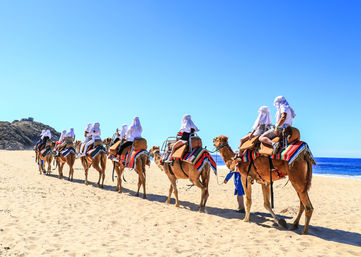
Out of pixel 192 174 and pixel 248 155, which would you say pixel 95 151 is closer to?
pixel 192 174

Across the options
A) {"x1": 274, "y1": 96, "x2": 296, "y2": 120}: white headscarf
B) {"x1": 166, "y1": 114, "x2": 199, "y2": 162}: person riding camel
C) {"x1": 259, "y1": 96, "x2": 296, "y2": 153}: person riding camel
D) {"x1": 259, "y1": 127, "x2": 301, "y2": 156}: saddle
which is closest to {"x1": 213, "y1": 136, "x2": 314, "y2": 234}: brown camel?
{"x1": 259, "y1": 127, "x2": 301, "y2": 156}: saddle

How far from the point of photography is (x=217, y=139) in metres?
9.09

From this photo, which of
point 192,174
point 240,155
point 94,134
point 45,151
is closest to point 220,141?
point 240,155

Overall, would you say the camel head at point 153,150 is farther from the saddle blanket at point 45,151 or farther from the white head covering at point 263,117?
the saddle blanket at point 45,151

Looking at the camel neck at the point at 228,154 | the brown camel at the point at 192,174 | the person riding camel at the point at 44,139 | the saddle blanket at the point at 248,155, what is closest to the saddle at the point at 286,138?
the saddle blanket at the point at 248,155

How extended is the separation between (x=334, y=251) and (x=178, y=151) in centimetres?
519

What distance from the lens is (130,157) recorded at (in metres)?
11.8

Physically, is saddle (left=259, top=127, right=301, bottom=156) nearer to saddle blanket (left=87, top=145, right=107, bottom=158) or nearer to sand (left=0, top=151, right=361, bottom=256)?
sand (left=0, top=151, right=361, bottom=256)

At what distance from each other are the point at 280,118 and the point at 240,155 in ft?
5.22

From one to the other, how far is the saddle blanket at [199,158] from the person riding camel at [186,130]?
22.0 inches

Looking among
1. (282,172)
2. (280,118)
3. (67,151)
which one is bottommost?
(282,172)

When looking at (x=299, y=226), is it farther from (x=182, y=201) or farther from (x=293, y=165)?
(x=182, y=201)

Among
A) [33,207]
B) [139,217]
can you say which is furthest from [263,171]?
[33,207]

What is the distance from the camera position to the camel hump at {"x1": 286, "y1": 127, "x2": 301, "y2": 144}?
22.5ft
